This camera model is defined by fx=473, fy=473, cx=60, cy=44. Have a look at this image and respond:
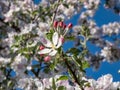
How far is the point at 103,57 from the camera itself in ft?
31.6

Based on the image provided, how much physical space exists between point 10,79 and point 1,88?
0.27 meters

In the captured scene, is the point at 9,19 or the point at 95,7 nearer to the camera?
the point at 9,19

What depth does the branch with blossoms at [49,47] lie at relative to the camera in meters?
2.28

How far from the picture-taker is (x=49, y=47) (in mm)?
2309

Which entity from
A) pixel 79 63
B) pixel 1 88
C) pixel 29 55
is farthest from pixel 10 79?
pixel 79 63

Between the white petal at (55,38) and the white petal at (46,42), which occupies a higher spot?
the white petal at (46,42)

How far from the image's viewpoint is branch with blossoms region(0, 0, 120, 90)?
228cm

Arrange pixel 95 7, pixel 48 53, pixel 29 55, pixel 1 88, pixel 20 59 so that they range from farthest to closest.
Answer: pixel 95 7 → pixel 1 88 → pixel 20 59 → pixel 29 55 → pixel 48 53

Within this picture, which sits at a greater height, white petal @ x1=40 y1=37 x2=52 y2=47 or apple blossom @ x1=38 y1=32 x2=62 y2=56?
white petal @ x1=40 y1=37 x2=52 y2=47

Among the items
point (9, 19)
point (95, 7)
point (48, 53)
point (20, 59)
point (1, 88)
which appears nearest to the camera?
point (48, 53)

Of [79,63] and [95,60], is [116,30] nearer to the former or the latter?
[95,60]

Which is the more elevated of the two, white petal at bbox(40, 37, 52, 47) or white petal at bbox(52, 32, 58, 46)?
white petal at bbox(40, 37, 52, 47)

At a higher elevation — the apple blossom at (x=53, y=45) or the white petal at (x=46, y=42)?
the white petal at (x=46, y=42)

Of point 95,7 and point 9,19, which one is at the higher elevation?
point 95,7
